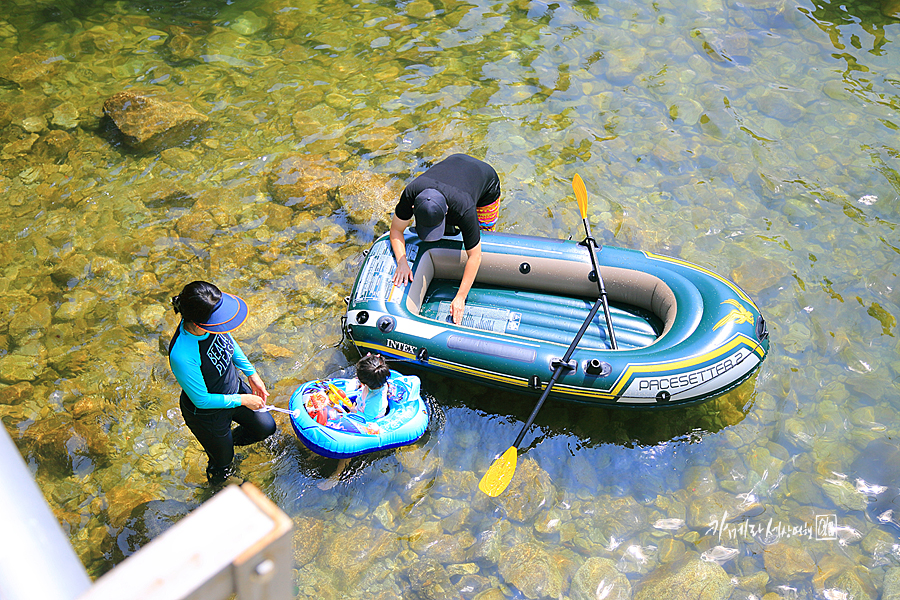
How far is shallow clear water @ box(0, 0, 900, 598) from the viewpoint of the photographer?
4090 millimetres

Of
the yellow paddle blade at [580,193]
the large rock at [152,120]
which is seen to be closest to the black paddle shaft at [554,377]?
the yellow paddle blade at [580,193]

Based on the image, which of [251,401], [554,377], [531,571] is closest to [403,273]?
[554,377]

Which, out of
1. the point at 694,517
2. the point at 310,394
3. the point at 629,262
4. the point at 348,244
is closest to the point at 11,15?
the point at 348,244

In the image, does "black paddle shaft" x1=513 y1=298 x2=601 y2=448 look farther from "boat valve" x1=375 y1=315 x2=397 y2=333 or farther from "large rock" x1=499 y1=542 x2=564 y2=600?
"boat valve" x1=375 y1=315 x2=397 y2=333

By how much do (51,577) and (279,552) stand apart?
0.99ft

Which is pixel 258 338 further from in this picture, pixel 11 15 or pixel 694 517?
pixel 11 15

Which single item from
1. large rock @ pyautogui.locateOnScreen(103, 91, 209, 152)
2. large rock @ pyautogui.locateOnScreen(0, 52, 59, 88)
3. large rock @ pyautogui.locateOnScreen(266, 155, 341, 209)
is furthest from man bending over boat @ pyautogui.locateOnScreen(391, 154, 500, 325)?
large rock @ pyautogui.locateOnScreen(0, 52, 59, 88)

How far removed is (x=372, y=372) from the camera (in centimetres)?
388

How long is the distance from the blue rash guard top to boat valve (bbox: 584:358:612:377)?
2.19 m

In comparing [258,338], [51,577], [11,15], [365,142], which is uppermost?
[51,577]

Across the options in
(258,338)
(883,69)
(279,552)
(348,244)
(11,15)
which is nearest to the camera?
(279,552)

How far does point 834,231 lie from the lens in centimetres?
582

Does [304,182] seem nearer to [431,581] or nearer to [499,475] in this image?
[499,475]

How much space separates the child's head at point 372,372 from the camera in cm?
388
